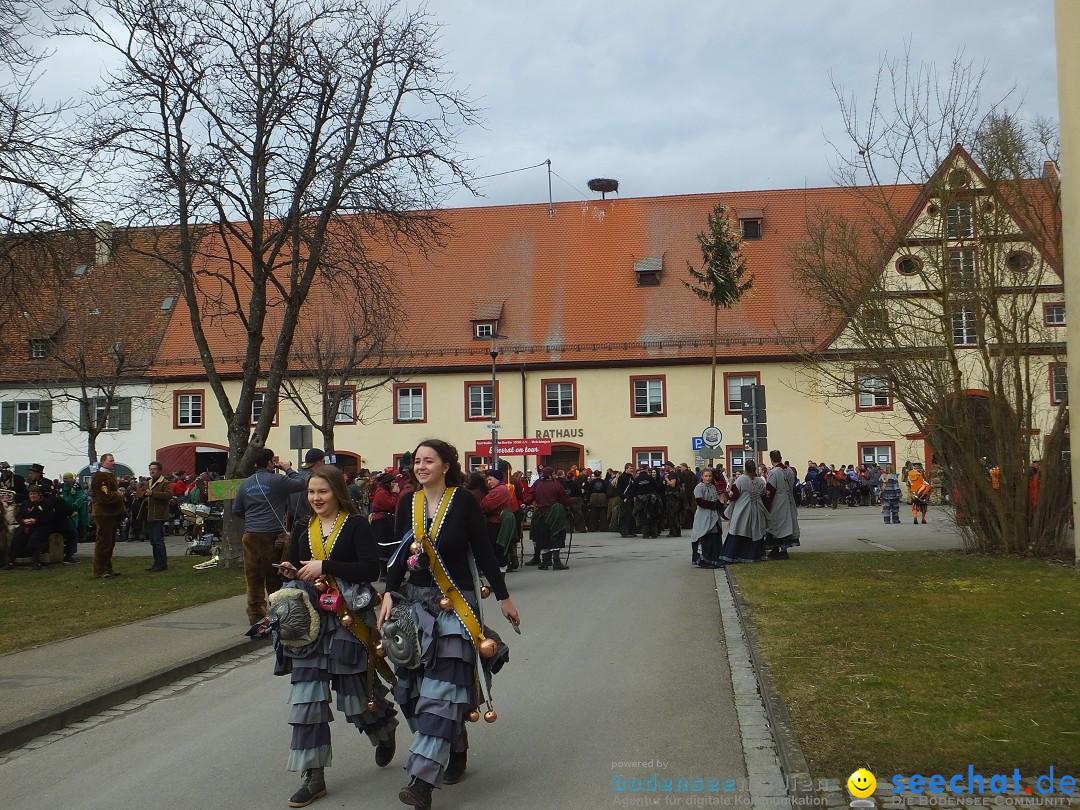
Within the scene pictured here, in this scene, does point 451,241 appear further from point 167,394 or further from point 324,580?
point 324,580

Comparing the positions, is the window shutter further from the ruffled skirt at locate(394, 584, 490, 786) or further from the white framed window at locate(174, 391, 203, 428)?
the ruffled skirt at locate(394, 584, 490, 786)

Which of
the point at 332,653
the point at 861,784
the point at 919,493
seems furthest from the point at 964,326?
the point at 332,653

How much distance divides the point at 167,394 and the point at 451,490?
152 ft

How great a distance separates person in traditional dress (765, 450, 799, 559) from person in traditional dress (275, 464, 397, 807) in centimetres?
1444

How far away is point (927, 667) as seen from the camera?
8.91 meters

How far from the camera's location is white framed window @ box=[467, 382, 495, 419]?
160 ft

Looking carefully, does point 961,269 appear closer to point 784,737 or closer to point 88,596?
point 88,596

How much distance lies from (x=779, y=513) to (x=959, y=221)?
5.72 meters

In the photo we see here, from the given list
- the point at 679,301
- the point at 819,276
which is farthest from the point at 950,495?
the point at 679,301

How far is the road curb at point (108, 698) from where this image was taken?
784 centimetres

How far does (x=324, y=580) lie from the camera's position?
259 inches

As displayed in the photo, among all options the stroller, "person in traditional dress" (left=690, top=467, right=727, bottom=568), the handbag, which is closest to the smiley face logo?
the handbag

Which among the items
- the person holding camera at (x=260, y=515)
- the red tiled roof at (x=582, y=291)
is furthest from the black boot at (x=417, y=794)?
the red tiled roof at (x=582, y=291)

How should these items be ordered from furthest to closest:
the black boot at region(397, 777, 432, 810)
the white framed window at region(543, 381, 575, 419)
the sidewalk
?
1. the white framed window at region(543, 381, 575, 419)
2. the sidewalk
3. the black boot at region(397, 777, 432, 810)
